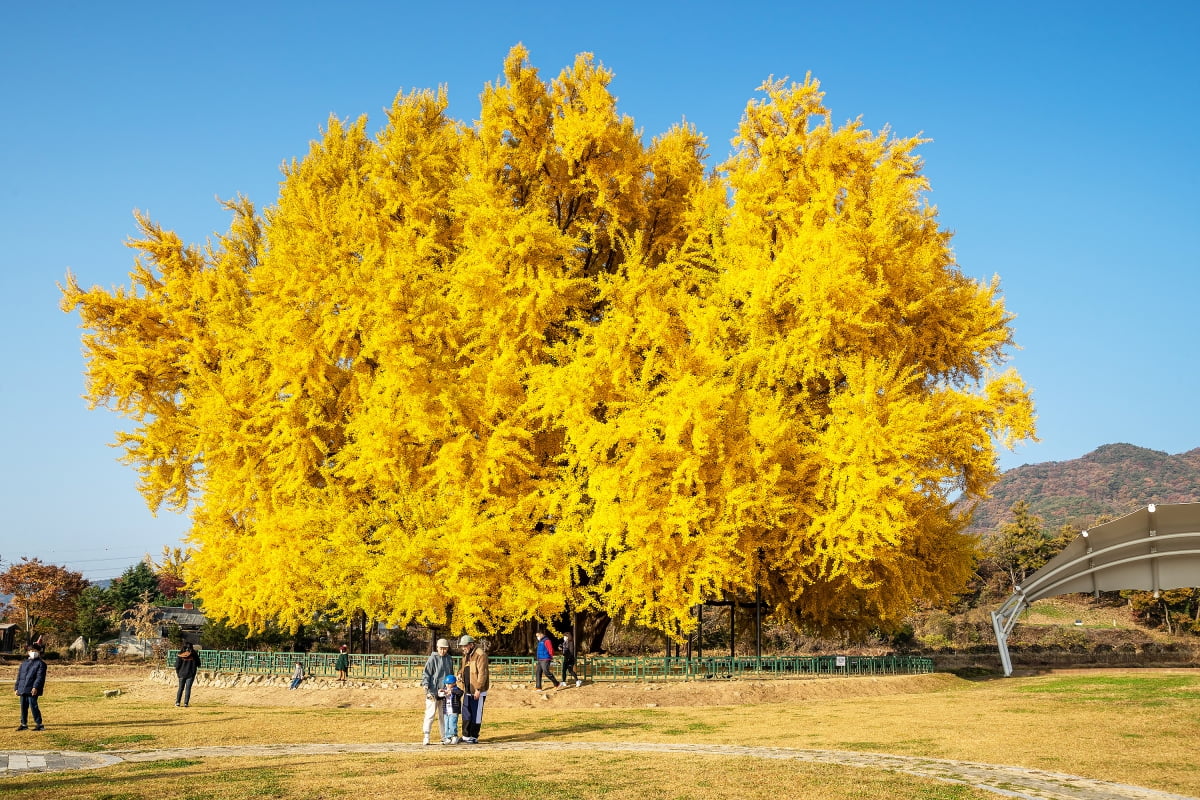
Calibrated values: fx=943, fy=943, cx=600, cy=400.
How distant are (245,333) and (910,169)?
1950cm

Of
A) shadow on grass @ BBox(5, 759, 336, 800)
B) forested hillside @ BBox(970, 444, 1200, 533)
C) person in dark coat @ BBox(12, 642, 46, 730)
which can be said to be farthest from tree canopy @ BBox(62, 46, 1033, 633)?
forested hillside @ BBox(970, 444, 1200, 533)

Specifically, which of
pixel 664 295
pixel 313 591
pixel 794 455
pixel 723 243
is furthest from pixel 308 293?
pixel 794 455

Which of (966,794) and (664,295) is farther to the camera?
(664,295)

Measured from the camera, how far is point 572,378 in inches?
912

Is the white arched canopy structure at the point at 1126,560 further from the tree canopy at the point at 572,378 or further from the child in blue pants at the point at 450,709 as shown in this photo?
the child in blue pants at the point at 450,709

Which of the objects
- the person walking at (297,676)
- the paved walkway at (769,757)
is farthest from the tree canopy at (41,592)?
the paved walkway at (769,757)

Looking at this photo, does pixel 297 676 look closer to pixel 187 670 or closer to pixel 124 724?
pixel 187 670

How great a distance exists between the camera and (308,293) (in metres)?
26.2

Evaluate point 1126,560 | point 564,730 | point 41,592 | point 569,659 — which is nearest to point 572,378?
point 569,659

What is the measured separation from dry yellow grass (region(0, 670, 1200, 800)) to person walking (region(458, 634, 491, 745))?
1.14 metres

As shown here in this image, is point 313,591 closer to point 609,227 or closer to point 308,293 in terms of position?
point 308,293

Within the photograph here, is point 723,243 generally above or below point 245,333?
above

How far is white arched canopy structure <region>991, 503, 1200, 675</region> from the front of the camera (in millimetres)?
25141

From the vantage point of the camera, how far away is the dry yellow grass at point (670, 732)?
9.43 metres
